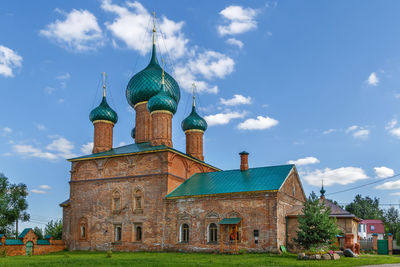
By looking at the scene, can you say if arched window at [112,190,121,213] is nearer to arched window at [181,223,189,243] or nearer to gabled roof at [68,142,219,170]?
gabled roof at [68,142,219,170]

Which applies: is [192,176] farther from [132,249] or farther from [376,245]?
[376,245]

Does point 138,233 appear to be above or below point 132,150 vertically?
below

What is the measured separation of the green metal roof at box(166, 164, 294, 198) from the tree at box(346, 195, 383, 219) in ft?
117

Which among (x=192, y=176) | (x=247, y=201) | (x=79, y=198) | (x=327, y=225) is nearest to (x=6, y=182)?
(x=79, y=198)

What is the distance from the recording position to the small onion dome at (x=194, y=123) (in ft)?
94.9

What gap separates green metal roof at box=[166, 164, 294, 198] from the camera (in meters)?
21.9

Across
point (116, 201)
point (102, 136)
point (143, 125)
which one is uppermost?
point (143, 125)

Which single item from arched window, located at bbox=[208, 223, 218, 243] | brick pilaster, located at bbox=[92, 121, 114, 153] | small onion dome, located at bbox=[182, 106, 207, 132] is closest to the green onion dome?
small onion dome, located at bbox=[182, 106, 207, 132]

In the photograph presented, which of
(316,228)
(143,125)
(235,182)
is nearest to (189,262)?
(316,228)

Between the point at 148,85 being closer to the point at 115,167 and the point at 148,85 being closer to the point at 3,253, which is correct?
the point at 115,167

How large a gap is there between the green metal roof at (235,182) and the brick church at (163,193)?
6 centimetres

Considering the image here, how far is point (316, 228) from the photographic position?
1861cm

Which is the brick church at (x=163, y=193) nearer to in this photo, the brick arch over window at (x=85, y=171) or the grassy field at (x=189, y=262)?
the brick arch over window at (x=85, y=171)

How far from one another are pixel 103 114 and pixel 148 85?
11.9ft
